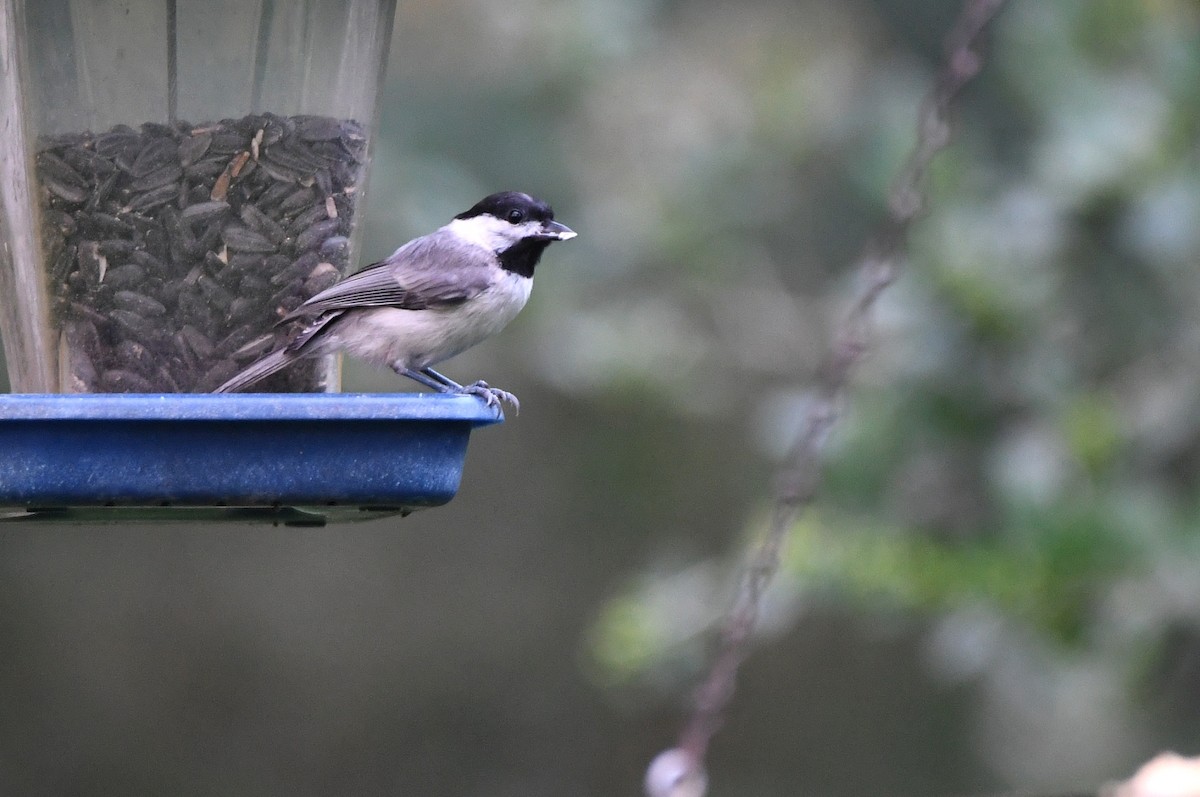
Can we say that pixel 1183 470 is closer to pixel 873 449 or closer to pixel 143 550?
pixel 873 449

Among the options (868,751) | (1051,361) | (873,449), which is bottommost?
(868,751)

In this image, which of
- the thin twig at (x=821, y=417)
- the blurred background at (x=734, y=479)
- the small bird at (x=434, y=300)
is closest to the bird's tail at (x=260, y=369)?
the small bird at (x=434, y=300)

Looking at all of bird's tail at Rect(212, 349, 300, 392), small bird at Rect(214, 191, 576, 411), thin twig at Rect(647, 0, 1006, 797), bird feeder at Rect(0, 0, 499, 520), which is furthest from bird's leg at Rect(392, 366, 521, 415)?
thin twig at Rect(647, 0, 1006, 797)

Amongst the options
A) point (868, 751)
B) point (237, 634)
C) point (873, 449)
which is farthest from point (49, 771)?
point (873, 449)

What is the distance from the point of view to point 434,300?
9.11ft

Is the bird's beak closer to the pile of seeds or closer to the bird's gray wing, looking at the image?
the bird's gray wing

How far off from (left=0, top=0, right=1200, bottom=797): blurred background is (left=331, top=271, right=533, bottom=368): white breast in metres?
1.01

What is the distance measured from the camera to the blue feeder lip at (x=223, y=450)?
2072 millimetres

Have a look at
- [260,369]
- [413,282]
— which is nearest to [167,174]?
[260,369]

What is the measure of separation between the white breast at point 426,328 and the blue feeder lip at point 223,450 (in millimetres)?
480

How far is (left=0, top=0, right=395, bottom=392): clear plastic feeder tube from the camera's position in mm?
2342

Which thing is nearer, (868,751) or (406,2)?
(406,2)

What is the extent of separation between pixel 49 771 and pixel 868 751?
3706 mm

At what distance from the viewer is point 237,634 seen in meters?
6.70
